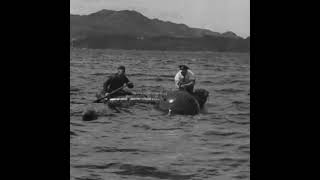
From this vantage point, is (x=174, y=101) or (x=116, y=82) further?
(x=116, y=82)

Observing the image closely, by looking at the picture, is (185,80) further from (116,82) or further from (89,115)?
(89,115)

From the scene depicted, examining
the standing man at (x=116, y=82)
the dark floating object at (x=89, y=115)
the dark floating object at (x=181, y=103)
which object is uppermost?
the standing man at (x=116, y=82)

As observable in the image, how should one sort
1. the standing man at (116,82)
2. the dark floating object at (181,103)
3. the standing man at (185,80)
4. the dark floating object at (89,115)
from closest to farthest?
the dark floating object at (89,115) < the dark floating object at (181,103) < the standing man at (185,80) < the standing man at (116,82)

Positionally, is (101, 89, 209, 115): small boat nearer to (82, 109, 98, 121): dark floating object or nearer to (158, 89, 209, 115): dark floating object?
(158, 89, 209, 115): dark floating object

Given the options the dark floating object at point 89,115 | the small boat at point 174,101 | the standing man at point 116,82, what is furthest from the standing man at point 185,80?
the dark floating object at point 89,115

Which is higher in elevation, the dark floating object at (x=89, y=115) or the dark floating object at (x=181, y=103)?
the dark floating object at (x=181, y=103)

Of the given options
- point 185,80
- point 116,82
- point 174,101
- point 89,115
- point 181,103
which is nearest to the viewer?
point 89,115

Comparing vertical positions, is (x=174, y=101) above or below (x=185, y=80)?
below

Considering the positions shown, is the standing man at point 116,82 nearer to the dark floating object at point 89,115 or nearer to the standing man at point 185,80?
the standing man at point 185,80

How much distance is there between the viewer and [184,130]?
52.7 ft

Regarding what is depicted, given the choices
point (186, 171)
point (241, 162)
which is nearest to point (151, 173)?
point (186, 171)

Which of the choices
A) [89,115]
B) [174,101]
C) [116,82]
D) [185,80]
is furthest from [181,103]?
[116,82]

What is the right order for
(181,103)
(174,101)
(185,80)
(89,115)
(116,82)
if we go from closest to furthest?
(89,115) < (181,103) < (174,101) < (185,80) < (116,82)
